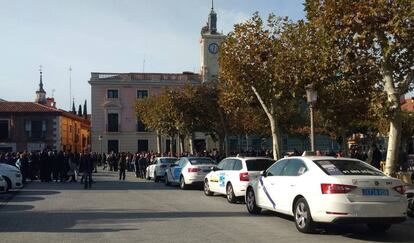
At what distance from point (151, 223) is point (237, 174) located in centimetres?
500

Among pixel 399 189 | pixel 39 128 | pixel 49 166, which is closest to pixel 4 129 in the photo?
pixel 39 128

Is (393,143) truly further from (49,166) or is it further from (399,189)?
(49,166)

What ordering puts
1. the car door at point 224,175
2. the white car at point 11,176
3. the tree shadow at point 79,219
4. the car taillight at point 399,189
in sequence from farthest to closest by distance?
the white car at point 11,176 < the car door at point 224,175 < the tree shadow at point 79,219 < the car taillight at point 399,189

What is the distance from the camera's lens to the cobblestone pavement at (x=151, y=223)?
1055 cm

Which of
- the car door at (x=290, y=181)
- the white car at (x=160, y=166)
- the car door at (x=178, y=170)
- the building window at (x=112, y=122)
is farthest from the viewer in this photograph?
the building window at (x=112, y=122)

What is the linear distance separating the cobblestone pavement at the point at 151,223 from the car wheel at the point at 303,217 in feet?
0.53

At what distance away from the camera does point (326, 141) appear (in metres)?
69.3

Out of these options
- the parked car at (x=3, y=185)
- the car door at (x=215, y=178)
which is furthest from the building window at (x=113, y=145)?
the car door at (x=215, y=178)

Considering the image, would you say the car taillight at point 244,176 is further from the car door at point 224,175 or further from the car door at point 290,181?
the car door at point 290,181

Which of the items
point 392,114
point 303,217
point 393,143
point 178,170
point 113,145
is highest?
point 113,145

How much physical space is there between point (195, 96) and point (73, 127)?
46248 mm

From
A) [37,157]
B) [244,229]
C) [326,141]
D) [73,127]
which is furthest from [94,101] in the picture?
[244,229]

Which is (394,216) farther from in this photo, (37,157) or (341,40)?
(37,157)

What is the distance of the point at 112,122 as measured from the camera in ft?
219
